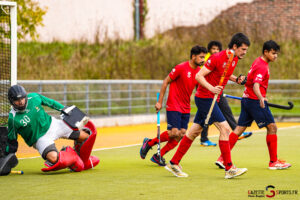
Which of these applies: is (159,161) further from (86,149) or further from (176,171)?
(176,171)

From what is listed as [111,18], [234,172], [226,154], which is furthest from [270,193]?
[111,18]

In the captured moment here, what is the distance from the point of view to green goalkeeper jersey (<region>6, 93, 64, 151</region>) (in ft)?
30.4

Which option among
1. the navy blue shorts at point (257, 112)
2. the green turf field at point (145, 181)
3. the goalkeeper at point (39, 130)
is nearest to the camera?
→ the green turf field at point (145, 181)

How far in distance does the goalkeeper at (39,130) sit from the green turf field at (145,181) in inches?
7.5

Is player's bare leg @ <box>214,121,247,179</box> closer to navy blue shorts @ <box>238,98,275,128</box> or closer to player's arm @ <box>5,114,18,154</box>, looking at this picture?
navy blue shorts @ <box>238,98,275,128</box>

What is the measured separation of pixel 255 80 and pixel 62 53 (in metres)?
18.6

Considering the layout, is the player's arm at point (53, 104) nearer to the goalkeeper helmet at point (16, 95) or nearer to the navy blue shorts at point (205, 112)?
the goalkeeper helmet at point (16, 95)

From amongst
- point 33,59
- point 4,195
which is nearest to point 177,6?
point 33,59

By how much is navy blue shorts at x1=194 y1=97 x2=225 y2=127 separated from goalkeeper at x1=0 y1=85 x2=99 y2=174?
1.74 m

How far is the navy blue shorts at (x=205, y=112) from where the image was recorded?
9.10 m

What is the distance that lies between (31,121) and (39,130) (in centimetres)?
20

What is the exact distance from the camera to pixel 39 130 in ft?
31.0

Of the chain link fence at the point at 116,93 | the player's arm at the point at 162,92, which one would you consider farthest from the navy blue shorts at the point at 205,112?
the chain link fence at the point at 116,93

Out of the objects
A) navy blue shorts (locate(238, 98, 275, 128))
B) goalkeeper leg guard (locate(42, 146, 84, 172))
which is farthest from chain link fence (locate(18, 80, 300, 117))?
navy blue shorts (locate(238, 98, 275, 128))
